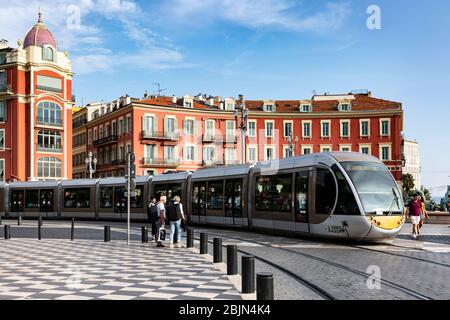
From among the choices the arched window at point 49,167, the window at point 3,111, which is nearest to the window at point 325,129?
the arched window at point 49,167

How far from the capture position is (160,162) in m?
60.9

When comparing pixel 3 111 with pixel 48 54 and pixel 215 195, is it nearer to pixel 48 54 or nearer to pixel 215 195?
pixel 48 54

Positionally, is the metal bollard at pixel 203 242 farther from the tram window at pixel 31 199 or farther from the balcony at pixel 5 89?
the balcony at pixel 5 89

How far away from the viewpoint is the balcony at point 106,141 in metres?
63.9

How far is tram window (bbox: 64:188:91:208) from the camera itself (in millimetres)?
34219

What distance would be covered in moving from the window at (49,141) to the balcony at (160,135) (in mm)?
9570

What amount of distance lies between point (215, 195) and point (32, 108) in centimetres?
3311

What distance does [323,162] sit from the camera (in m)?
17.2

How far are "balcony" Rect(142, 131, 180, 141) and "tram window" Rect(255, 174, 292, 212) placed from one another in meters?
39.4

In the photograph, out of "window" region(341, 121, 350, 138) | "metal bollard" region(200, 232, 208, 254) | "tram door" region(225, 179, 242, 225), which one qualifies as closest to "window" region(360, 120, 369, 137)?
"window" region(341, 121, 350, 138)

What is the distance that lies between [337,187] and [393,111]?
4960cm

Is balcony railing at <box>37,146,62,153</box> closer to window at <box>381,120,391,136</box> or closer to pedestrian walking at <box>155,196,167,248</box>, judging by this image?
window at <box>381,120,391,136</box>

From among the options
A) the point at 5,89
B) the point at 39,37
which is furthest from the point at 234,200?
the point at 39,37
